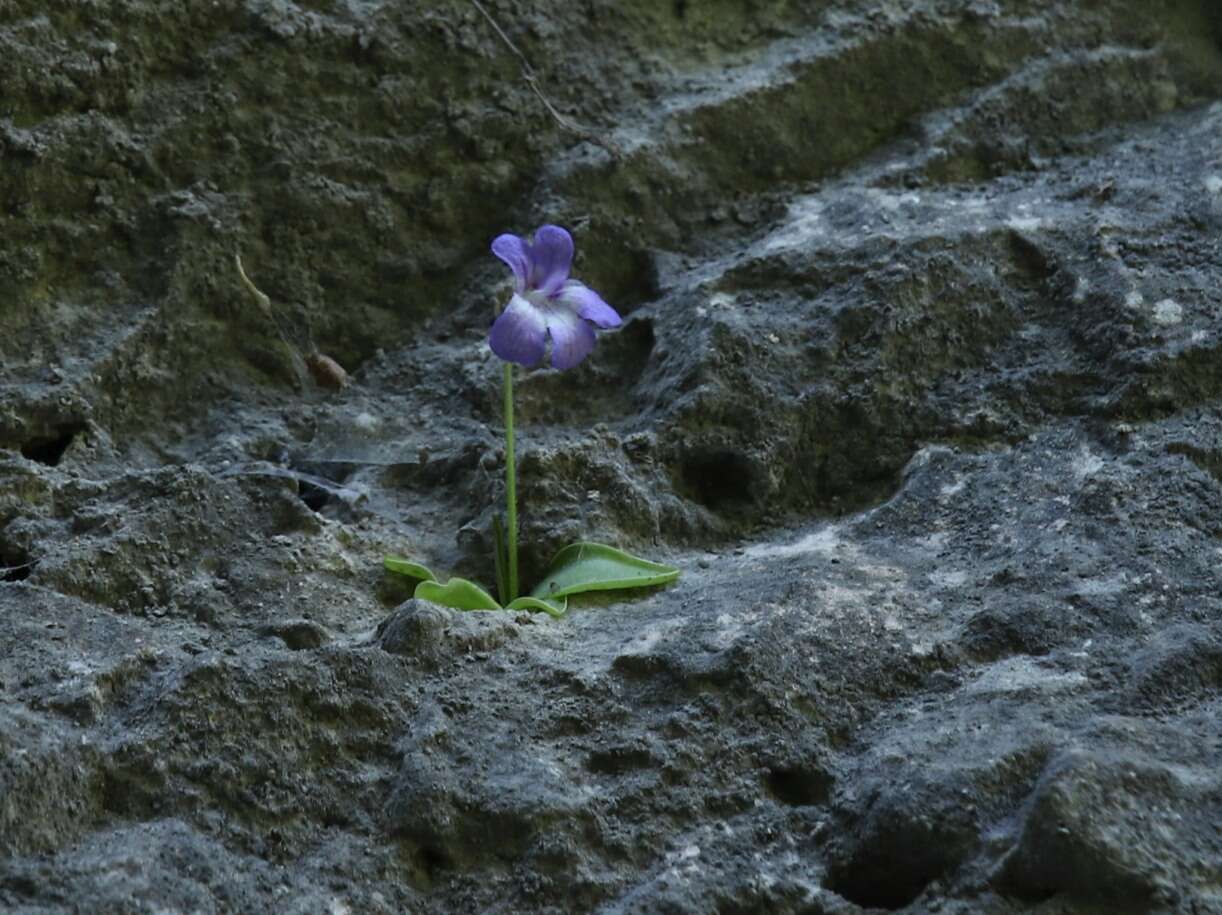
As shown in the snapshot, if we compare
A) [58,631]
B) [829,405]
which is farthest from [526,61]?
[58,631]

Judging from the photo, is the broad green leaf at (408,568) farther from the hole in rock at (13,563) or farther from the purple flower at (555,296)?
the hole in rock at (13,563)


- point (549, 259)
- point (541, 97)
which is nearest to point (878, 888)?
point (549, 259)

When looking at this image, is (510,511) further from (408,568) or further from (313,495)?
(313,495)

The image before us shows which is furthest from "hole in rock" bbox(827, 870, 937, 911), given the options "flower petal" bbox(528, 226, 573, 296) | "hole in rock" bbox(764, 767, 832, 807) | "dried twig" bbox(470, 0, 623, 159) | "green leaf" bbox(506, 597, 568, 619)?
"dried twig" bbox(470, 0, 623, 159)

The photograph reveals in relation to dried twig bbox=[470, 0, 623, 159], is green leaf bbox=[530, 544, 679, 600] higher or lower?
lower

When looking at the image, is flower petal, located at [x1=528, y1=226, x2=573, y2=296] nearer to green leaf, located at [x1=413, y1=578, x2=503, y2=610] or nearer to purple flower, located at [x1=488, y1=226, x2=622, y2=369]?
purple flower, located at [x1=488, y1=226, x2=622, y2=369]
